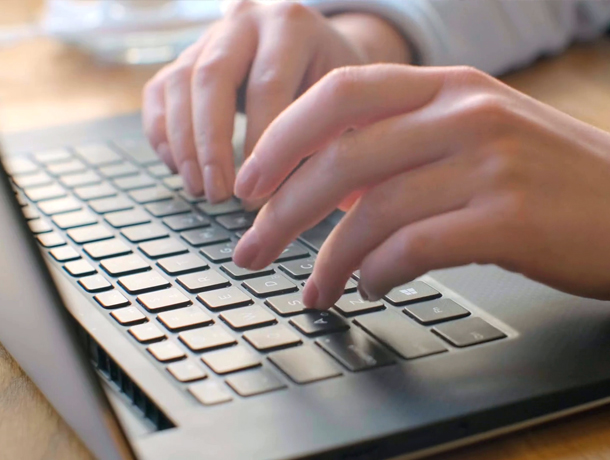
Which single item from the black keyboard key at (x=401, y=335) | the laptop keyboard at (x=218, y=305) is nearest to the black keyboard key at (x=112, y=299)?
the laptop keyboard at (x=218, y=305)

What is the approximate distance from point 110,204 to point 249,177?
0.17 meters

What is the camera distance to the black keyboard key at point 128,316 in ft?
1.02

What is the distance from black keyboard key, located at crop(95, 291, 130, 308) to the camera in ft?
1.07

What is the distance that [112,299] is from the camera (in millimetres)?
331

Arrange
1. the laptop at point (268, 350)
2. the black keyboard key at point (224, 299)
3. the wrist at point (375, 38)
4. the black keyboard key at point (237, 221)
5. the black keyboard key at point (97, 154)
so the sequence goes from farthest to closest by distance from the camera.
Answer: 1. the wrist at point (375, 38)
2. the black keyboard key at point (97, 154)
3. the black keyboard key at point (237, 221)
4. the black keyboard key at point (224, 299)
5. the laptop at point (268, 350)

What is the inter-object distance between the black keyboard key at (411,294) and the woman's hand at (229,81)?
16cm

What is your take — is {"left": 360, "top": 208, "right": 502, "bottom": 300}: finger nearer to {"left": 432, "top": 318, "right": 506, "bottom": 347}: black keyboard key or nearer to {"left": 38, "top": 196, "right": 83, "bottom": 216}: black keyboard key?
{"left": 432, "top": 318, "right": 506, "bottom": 347}: black keyboard key

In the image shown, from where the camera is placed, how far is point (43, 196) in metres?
0.48

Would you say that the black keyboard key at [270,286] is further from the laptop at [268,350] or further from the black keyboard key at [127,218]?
the black keyboard key at [127,218]

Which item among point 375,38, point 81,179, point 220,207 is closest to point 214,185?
point 220,207

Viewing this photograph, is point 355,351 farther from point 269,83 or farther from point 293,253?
point 269,83

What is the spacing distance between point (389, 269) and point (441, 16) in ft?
1.60

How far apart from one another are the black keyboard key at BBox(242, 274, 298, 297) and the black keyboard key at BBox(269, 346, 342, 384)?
53 millimetres

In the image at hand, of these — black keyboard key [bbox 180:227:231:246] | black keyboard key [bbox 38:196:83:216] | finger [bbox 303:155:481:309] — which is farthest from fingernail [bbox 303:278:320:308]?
black keyboard key [bbox 38:196:83:216]
